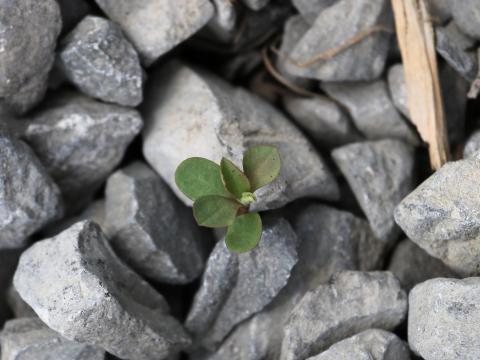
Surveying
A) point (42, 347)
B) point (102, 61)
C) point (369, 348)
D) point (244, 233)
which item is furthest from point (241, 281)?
point (102, 61)

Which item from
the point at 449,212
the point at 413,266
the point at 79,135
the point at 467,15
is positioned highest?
the point at 79,135

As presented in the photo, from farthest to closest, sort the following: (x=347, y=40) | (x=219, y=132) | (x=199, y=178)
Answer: (x=347, y=40), (x=219, y=132), (x=199, y=178)

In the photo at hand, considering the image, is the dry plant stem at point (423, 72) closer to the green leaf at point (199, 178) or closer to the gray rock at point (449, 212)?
the gray rock at point (449, 212)

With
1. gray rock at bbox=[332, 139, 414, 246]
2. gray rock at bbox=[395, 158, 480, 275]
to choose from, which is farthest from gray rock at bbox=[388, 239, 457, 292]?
gray rock at bbox=[395, 158, 480, 275]

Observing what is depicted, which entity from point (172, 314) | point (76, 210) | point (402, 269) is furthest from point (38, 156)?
point (402, 269)

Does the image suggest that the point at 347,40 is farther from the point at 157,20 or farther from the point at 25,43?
the point at 25,43

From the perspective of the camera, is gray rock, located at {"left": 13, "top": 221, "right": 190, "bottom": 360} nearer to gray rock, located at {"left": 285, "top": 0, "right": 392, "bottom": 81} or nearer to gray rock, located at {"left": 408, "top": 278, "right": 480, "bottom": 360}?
gray rock, located at {"left": 408, "top": 278, "right": 480, "bottom": 360}

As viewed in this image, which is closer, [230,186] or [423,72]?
[230,186]
